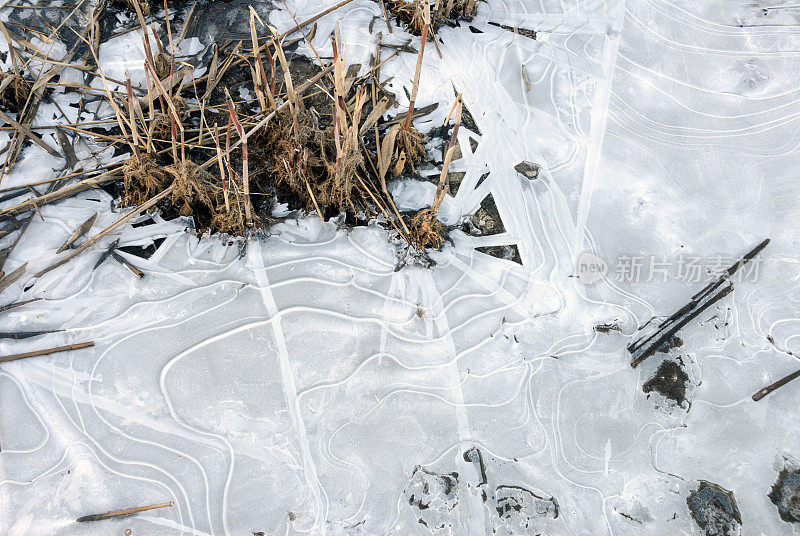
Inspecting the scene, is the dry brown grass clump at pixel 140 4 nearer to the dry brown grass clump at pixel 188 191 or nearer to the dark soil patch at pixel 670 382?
the dry brown grass clump at pixel 188 191

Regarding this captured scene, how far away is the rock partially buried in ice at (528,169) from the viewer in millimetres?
2414

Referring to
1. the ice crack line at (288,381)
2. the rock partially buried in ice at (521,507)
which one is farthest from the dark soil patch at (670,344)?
the ice crack line at (288,381)

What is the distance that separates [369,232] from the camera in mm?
2277

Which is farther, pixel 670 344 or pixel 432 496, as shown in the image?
pixel 670 344

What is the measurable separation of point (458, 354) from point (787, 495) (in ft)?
4.49

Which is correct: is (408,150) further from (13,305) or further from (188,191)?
(13,305)

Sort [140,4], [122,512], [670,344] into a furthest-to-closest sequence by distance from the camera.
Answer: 1. [140,4]
2. [670,344]
3. [122,512]

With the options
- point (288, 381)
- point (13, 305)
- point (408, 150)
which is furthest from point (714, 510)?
point (13, 305)

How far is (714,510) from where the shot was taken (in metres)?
1.86

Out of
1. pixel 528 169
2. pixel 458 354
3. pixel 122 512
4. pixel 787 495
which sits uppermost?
pixel 528 169

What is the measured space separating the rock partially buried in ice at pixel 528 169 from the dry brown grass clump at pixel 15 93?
8.06 feet

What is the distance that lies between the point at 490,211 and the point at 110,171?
180 centimetres

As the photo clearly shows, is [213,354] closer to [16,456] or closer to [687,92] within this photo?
[16,456]

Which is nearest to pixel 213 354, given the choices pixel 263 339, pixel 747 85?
pixel 263 339
